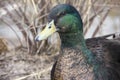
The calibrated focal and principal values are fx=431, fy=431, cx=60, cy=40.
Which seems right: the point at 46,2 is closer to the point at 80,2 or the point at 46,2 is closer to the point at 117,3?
the point at 80,2

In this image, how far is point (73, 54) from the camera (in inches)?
133

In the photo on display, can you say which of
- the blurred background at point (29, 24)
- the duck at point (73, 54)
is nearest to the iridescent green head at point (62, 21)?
the duck at point (73, 54)

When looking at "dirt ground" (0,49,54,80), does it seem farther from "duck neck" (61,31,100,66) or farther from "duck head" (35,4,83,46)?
"duck head" (35,4,83,46)

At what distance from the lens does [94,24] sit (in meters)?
5.40

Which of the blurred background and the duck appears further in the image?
the blurred background

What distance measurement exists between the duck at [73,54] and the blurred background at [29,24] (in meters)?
1.24

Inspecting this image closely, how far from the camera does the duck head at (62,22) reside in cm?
321

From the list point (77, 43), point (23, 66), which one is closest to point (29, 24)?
point (23, 66)

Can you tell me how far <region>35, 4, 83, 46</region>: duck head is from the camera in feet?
10.5

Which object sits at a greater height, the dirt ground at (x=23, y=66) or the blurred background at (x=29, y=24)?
the blurred background at (x=29, y=24)

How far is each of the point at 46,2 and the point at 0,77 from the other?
3.16 feet

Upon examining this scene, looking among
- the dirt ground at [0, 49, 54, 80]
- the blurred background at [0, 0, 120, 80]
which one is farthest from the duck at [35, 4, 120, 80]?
the blurred background at [0, 0, 120, 80]

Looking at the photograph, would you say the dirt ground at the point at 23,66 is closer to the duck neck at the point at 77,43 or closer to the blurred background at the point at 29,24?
the blurred background at the point at 29,24

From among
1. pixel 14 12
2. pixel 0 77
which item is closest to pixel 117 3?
pixel 14 12
